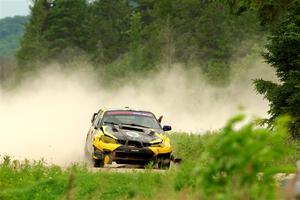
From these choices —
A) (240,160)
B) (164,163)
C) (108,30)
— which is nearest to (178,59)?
(108,30)

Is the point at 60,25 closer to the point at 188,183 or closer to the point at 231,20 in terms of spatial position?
the point at 231,20

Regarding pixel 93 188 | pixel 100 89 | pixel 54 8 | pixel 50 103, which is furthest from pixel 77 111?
pixel 54 8

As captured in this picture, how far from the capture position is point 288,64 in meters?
21.2

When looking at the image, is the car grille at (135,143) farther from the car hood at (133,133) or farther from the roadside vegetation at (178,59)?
the roadside vegetation at (178,59)

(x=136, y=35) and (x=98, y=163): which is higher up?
(x=136, y=35)

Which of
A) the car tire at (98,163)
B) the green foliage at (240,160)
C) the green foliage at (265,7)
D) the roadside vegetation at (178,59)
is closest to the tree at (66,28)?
the roadside vegetation at (178,59)

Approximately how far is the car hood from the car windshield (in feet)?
1.74

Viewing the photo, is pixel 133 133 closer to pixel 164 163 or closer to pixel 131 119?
pixel 164 163

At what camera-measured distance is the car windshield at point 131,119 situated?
2062cm

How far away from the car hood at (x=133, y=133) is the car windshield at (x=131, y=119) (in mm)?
529

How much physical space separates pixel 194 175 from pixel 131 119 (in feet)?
49.8

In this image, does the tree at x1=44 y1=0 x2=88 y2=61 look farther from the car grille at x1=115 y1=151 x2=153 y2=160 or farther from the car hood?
the car grille at x1=115 y1=151 x2=153 y2=160

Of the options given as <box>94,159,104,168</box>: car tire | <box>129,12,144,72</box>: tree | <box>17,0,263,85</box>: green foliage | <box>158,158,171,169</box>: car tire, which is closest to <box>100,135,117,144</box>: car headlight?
<box>94,159,104,168</box>: car tire

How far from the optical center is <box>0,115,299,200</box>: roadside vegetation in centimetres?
504
